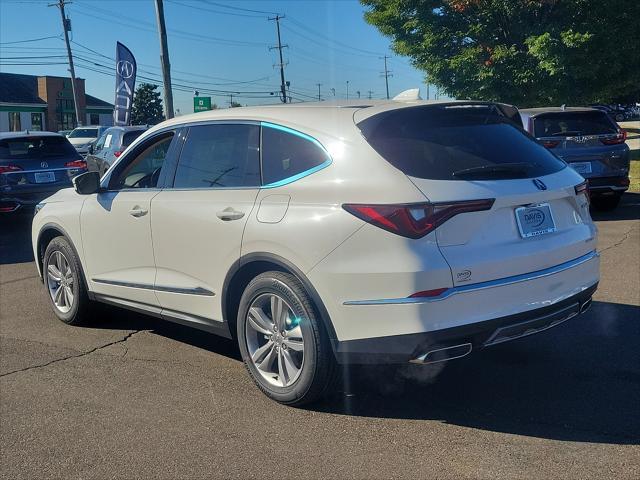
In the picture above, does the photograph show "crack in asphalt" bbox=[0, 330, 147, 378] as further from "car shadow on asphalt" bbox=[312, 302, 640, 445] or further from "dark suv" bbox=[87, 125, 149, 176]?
"dark suv" bbox=[87, 125, 149, 176]

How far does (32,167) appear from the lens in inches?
438

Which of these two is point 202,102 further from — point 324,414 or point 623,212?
point 324,414

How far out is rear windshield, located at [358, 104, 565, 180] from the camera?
356 cm

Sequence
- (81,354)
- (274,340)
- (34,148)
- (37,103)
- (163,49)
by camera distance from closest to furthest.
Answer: (274,340) → (81,354) → (34,148) → (163,49) → (37,103)

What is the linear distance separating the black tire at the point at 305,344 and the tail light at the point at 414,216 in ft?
2.08

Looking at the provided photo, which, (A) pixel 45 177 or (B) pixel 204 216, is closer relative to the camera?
(B) pixel 204 216

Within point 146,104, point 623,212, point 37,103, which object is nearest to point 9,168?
point 623,212

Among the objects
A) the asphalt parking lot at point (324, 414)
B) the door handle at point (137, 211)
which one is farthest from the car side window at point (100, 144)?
the door handle at point (137, 211)

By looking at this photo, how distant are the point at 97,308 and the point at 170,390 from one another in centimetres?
174

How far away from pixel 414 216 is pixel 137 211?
234 centimetres

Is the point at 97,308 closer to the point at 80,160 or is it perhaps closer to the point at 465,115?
the point at 465,115

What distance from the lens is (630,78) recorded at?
16781 millimetres

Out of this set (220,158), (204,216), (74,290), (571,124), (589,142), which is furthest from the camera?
(571,124)

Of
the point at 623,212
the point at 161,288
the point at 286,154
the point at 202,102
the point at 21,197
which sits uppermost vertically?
the point at 202,102
